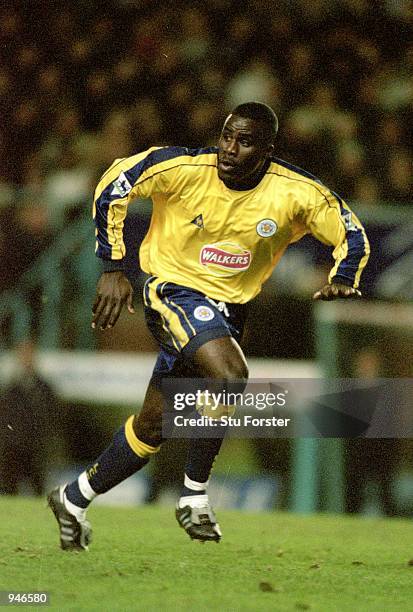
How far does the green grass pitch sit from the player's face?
1239 mm

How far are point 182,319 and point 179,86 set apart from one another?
4.09 feet

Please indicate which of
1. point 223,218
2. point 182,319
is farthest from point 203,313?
point 223,218

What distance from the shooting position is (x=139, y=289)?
3598mm

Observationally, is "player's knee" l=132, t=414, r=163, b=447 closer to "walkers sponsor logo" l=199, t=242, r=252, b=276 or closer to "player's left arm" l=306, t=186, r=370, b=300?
"walkers sponsor logo" l=199, t=242, r=252, b=276

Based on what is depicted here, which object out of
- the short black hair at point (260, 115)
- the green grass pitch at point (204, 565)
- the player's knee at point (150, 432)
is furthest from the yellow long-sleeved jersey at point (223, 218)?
the green grass pitch at point (204, 565)

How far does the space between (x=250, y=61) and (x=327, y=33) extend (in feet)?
1.05

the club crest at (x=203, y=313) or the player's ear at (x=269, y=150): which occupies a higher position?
the player's ear at (x=269, y=150)

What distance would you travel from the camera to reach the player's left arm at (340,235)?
10.9 ft

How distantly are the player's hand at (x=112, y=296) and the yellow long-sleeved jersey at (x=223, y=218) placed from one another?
0.20m

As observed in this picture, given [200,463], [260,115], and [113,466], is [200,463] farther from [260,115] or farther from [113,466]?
[260,115]

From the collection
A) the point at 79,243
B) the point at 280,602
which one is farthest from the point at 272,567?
the point at 79,243

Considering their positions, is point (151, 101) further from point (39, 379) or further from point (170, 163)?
point (39, 379)

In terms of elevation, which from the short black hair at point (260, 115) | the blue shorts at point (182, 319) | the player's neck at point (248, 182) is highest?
the short black hair at point (260, 115)

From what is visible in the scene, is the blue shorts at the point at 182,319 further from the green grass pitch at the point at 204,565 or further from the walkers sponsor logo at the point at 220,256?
the green grass pitch at the point at 204,565
